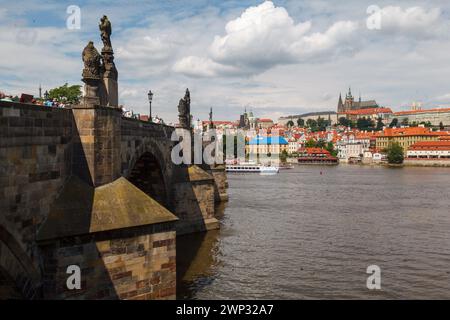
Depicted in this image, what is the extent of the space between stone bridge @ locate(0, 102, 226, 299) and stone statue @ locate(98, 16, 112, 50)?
3340 millimetres

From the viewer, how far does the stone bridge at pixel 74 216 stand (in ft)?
37.2

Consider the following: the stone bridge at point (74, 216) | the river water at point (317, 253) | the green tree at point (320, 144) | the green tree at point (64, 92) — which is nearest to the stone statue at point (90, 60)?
the stone bridge at point (74, 216)

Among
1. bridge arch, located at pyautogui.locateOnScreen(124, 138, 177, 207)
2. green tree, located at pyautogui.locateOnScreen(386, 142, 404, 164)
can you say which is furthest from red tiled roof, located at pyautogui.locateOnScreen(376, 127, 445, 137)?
bridge arch, located at pyautogui.locateOnScreen(124, 138, 177, 207)

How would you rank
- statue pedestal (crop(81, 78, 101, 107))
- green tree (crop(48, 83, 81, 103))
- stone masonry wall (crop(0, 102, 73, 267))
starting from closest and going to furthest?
1. stone masonry wall (crop(0, 102, 73, 267))
2. statue pedestal (crop(81, 78, 101, 107))
3. green tree (crop(48, 83, 81, 103))

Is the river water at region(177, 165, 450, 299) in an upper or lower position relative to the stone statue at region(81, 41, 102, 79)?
lower

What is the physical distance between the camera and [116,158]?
51.9 ft

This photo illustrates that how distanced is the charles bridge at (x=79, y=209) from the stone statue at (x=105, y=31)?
0.04m

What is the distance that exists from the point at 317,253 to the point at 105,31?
1631cm

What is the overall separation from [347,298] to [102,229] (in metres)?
10.8

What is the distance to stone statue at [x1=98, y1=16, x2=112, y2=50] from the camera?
17234mm

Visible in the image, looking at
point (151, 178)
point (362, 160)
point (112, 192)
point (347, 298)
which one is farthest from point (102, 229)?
point (362, 160)

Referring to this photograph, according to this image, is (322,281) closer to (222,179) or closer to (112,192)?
(112,192)

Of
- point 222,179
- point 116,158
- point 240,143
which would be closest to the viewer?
point 116,158

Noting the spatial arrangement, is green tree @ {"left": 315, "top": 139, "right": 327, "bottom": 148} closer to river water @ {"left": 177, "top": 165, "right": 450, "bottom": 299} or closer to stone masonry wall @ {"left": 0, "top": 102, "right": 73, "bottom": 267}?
river water @ {"left": 177, "top": 165, "right": 450, "bottom": 299}
